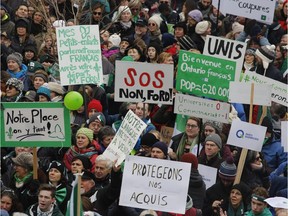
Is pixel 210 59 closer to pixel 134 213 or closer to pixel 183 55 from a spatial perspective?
pixel 183 55

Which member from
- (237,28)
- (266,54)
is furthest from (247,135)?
(237,28)

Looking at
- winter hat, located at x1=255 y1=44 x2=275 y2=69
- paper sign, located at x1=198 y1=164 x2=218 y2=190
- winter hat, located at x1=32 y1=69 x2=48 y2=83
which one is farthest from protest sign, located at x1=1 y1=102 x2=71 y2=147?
winter hat, located at x1=255 y1=44 x2=275 y2=69

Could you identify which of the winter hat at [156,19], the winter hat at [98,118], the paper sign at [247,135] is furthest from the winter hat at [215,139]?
the winter hat at [156,19]

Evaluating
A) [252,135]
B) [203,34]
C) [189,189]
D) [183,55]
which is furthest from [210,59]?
[203,34]

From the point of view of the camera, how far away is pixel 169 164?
11859 mm

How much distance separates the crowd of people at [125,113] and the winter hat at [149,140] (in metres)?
0.01

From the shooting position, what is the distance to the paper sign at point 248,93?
46.2ft

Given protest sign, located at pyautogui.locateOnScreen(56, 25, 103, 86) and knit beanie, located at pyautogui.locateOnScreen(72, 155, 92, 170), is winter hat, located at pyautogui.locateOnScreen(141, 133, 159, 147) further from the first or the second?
protest sign, located at pyautogui.locateOnScreen(56, 25, 103, 86)

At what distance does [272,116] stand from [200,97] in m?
1.09

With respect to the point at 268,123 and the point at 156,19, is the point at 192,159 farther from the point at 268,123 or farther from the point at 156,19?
the point at 156,19

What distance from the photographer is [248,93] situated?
14094 millimetres

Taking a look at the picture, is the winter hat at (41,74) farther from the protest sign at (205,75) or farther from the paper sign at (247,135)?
the paper sign at (247,135)

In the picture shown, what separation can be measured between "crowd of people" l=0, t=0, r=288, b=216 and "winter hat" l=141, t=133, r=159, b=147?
11 millimetres

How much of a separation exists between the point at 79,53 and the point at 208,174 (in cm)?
261
